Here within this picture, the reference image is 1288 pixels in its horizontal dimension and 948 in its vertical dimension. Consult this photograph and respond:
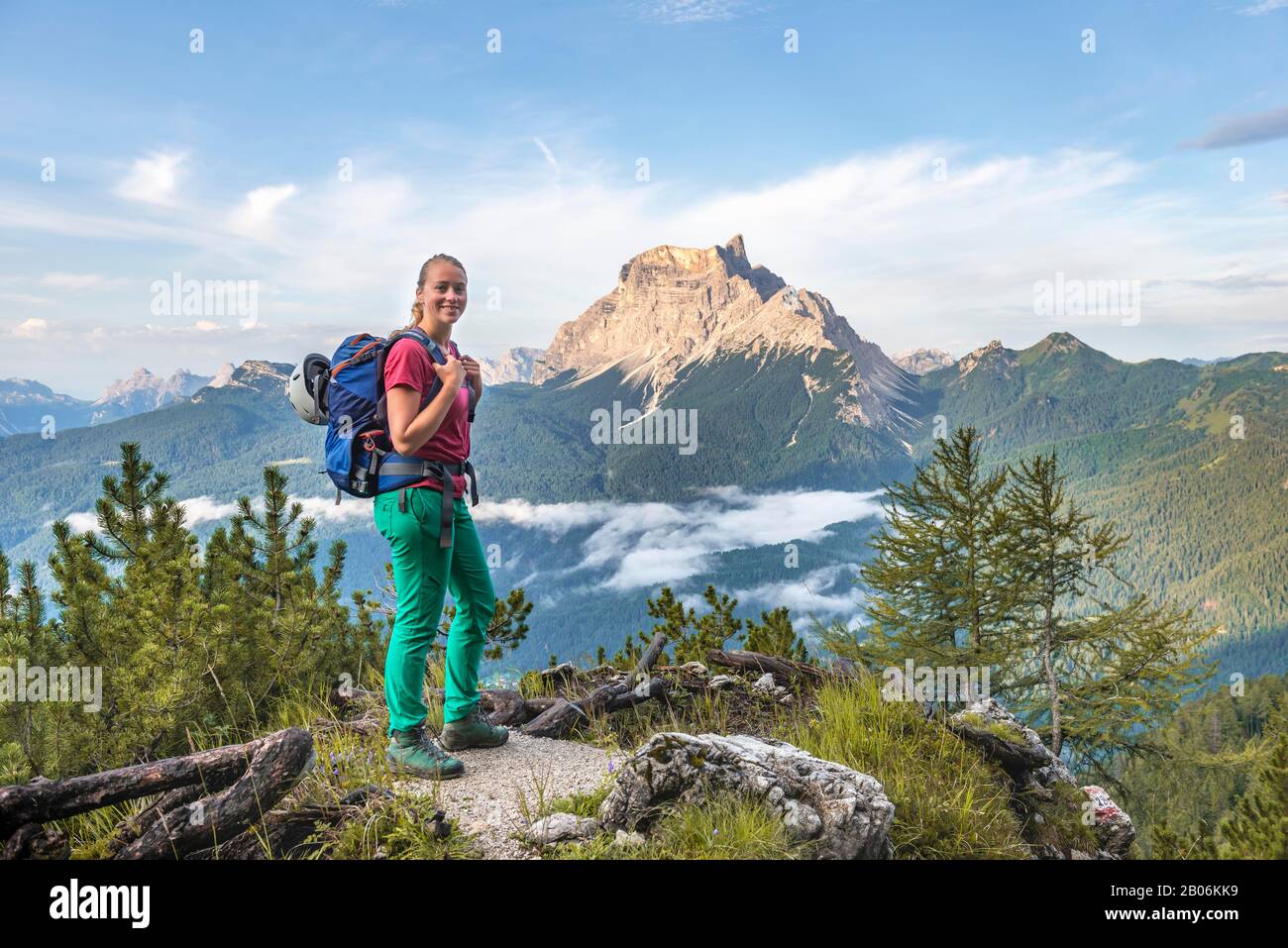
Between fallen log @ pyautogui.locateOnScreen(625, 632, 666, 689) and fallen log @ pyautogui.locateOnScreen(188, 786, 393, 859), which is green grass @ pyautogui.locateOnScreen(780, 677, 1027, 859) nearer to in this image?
fallen log @ pyautogui.locateOnScreen(625, 632, 666, 689)

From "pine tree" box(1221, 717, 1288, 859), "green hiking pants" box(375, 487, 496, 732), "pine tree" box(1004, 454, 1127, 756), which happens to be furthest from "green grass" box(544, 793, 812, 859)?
"pine tree" box(1004, 454, 1127, 756)

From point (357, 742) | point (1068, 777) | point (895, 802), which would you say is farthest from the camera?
point (1068, 777)

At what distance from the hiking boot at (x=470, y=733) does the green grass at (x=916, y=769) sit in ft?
7.07

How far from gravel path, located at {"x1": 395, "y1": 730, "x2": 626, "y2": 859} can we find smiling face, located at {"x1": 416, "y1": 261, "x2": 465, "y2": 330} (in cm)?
274

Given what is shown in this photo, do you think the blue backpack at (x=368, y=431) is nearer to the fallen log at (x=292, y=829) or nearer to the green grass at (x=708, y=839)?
the fallen log at (x=292, y=829)

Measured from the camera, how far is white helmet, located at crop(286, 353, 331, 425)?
16.5 feet

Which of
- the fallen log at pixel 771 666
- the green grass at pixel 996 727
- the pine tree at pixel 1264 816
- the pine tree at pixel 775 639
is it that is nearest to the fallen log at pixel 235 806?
the fallen log at pixel 771 666

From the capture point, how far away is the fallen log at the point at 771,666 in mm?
7137

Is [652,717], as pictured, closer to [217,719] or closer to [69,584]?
[217,719]

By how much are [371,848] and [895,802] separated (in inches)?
116

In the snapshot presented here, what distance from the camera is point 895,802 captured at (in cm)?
475

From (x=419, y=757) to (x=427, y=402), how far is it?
221 cm

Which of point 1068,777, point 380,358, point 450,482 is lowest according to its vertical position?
point 1068,777

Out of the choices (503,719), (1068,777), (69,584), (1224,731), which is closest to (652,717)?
(503,719)
